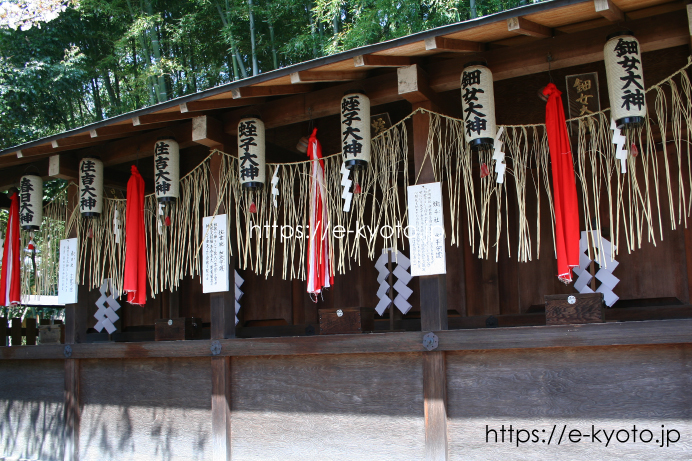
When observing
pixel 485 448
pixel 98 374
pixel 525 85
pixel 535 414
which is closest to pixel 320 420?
pixel 485 448

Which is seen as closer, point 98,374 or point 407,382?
point 407,382

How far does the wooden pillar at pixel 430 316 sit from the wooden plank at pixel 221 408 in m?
1.72

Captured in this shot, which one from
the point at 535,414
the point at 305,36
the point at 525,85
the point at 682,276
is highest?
the point at 305,36

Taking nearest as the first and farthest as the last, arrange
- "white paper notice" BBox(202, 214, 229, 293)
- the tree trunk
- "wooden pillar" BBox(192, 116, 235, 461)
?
1. "wooden pillar" BBox(192, 116, 235, 461)
2. "white paper notice" BBox(202, 214, 229, 293)
3. the tree trunk

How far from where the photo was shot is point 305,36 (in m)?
12.9

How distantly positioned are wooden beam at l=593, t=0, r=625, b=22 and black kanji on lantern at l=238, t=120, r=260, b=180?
2.72 metres

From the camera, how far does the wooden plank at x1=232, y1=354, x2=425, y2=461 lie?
4.07 m

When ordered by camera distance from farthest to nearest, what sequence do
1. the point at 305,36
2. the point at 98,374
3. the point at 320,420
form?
the point at 305,36 → the point at 98,374 → the point at 320,420

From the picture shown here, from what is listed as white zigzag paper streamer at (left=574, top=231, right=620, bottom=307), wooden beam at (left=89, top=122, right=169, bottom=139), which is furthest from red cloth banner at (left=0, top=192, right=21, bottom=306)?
white zigzag paper streamer at (left=574, top=231, right=620, bottom=307)

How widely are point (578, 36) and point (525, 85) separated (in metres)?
1.25

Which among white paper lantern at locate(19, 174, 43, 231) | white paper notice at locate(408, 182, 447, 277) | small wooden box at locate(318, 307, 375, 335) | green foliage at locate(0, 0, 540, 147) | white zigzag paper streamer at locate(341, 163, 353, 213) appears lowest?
small wooden box at locate(318, 307, 375, 335)

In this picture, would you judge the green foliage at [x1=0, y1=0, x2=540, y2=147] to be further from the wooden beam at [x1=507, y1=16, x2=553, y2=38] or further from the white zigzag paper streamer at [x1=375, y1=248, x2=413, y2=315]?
the wooden beam at [x1=507, y1=16, x2=553, y2=38]

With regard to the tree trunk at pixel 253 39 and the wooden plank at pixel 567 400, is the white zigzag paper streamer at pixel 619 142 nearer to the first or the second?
the wooden plank at pixel 567 400

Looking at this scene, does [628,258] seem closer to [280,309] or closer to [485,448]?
[485,448]
